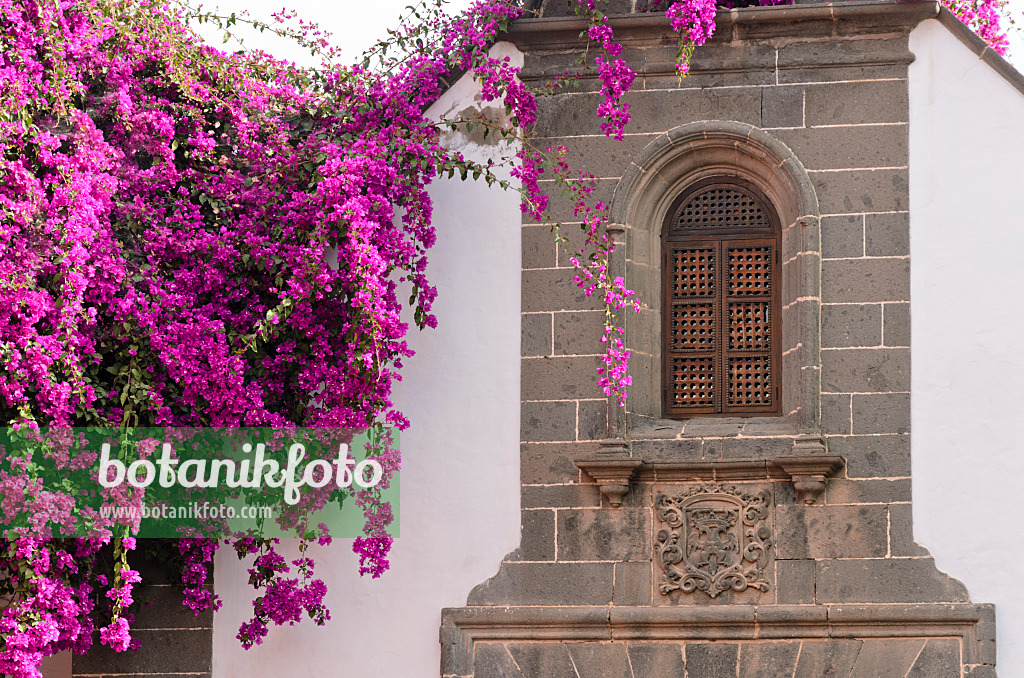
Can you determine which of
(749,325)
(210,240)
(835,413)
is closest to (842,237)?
(749,325)

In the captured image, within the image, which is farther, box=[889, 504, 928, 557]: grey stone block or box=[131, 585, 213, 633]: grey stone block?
box=[131, 585, 213, 633]: grey stone block

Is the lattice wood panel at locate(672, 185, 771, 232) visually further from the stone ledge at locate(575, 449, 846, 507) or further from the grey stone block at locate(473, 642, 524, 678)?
the grey stone block at locate(473, 642, 524, 678)

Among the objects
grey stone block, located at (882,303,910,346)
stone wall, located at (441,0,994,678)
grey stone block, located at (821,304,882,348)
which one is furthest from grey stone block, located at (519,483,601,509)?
grey stone block, located at (882,303,910,346)

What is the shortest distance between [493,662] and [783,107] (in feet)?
10.7

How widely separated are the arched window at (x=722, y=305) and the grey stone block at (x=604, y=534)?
655mm

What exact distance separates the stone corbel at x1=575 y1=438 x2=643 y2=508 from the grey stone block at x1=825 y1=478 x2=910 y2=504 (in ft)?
3.20

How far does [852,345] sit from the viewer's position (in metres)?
7.43

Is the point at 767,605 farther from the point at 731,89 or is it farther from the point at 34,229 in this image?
the point at 34,229

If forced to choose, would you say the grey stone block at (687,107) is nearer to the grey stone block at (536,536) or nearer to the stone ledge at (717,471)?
the stone ledge at (717,471)

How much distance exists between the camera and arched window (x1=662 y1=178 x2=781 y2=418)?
7707 mm

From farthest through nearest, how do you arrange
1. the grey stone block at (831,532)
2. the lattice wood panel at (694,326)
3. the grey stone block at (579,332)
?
the lattice wood panel at (694,326), the grey stone block at (579,332), the grey stone block at (831,532)

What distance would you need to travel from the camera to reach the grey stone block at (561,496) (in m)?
7.50

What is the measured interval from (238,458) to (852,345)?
319cm

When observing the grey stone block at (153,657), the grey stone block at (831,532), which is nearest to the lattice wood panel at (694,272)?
the grey stone block at (831,532)
